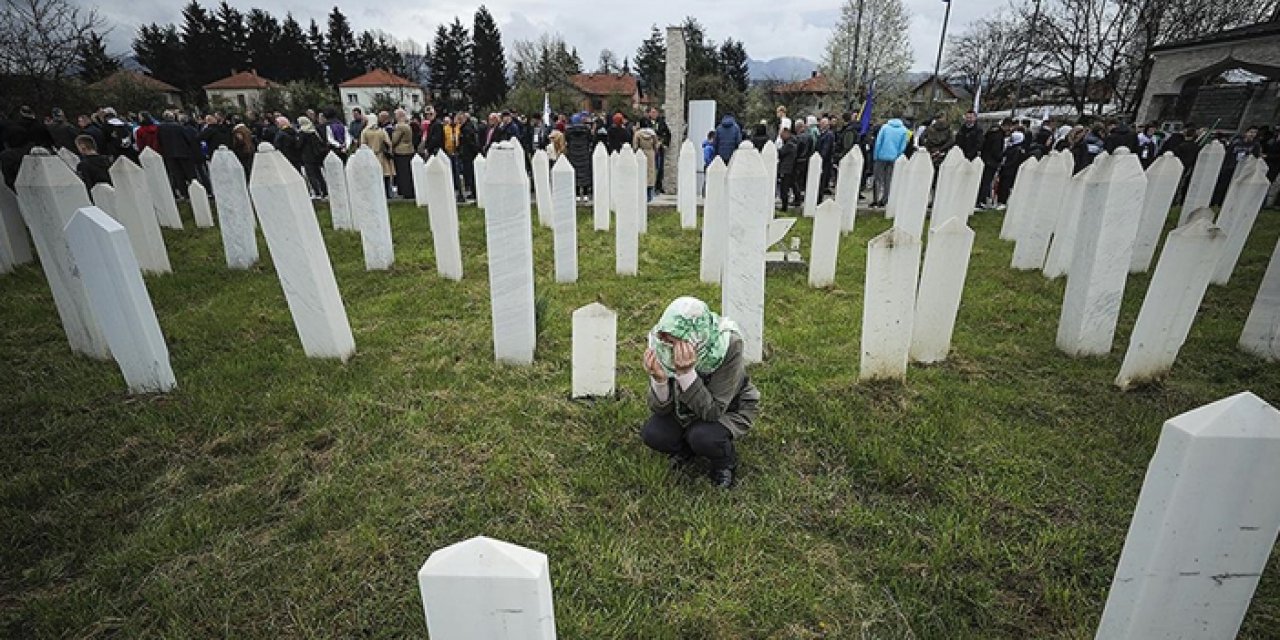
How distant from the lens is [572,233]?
6.21 m

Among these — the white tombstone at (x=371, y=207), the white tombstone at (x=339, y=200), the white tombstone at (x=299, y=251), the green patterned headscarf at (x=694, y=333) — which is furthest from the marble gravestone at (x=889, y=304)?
the white tombstone at (x=339, y=200)

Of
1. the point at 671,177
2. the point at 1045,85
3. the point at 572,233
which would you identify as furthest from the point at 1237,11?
the point at 572,233

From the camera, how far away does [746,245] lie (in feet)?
12.6

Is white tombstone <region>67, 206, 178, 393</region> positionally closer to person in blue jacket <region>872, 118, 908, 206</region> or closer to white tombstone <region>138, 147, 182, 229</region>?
white tombstone <region>138, 147, 182, 229</region>

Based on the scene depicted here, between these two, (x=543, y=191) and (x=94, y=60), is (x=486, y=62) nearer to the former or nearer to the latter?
(x=94, y=60)

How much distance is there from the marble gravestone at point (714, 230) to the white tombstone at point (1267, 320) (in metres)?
4.29

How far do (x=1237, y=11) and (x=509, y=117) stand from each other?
33.7 meters

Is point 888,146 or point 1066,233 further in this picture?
point 888,146

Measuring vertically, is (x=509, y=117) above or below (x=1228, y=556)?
above

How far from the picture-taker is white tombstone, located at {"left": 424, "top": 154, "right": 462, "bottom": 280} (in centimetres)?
616

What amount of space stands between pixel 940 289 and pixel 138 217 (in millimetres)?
8177

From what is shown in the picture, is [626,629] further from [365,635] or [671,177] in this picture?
[671,177]

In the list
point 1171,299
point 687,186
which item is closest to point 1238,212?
point 1171,299

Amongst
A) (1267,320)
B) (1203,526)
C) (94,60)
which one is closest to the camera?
(1203,526)
